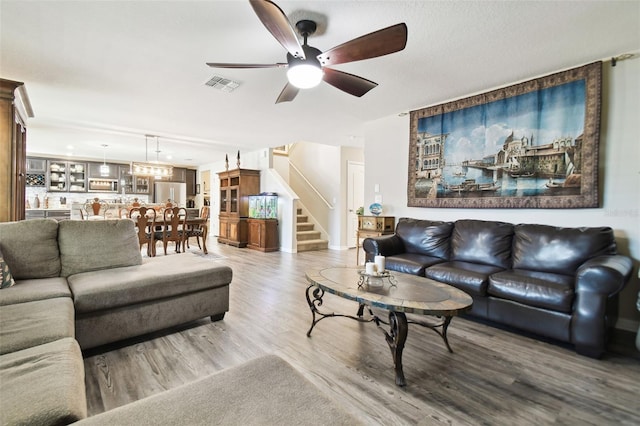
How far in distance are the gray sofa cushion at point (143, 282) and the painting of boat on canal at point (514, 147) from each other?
2976mm

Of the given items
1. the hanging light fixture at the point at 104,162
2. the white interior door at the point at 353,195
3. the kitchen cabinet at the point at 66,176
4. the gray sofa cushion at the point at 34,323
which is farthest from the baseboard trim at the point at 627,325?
the kitchen cabinet at the point at 66,176

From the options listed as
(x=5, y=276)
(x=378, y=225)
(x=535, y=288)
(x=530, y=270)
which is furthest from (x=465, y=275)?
(x=5, y=276)

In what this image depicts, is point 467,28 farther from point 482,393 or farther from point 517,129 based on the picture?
point 482,393

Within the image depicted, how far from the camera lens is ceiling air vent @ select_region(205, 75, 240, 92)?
10.8 feet

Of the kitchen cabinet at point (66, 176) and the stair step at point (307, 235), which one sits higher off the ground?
the kitchen cabinet at point (66, 176)

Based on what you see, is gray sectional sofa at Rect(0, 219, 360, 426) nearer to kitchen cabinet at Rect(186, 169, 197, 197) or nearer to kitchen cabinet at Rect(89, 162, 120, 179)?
kitchen cabinet at Rect(89, 162, 120, 179)

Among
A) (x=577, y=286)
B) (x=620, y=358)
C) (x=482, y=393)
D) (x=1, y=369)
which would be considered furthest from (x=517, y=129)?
(x=1, y=369)

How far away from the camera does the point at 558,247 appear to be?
2.69 m

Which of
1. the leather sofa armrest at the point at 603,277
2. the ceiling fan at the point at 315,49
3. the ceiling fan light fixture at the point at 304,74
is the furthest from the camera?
the ceiling fan light fixture at the point at 304,74

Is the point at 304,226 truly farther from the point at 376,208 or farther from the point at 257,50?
the point at 257,50

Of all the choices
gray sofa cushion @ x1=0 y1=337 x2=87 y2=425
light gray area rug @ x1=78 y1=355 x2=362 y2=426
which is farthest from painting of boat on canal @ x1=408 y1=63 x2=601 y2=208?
gray sofa cushion @ x1=0 y1=337 x2=87 y2=425

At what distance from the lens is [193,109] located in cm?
433

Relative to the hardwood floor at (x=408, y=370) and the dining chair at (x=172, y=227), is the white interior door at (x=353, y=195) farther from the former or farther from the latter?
the hardwood floor at (x=408, y=370)

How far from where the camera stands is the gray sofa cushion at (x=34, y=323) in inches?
52.7
